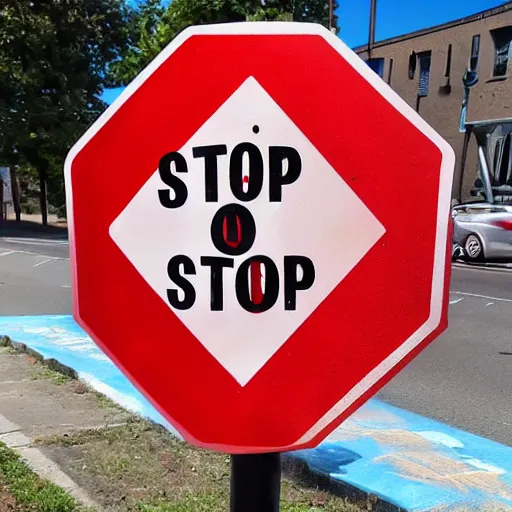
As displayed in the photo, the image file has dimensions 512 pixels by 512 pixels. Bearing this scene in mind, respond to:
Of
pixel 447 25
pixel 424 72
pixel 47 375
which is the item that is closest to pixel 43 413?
pixel 47 375

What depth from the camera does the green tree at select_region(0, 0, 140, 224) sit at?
80.2 ft

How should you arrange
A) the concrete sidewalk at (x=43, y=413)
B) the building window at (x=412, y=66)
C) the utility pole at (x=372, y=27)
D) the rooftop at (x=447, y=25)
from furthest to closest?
the building window at (x=412, y=66) < the utility pole at (x=372, y=27) < the rooftop at (x=447, y=25) < the concrete sidewalk at (x=43, y=413)

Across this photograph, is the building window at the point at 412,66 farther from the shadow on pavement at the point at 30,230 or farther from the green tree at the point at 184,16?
the shadow on pavement at the point at 30,230

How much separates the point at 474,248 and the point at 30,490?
14229 millimetres

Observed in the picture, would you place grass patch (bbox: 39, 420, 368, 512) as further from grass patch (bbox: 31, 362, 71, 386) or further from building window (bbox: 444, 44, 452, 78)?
building window (bbox: 444, 44, 452, 78)

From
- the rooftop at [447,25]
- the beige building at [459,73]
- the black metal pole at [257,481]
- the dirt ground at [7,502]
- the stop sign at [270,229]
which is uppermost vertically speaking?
the rooftop at [447,25]

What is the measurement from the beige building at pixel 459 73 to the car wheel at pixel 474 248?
4584mm

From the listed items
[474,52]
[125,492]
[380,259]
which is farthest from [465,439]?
[474,52]

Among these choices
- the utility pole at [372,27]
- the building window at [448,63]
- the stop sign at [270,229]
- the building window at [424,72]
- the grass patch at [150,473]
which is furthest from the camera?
the utility pole at [372,27]

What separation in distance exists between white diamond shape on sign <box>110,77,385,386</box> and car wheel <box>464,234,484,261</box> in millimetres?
15268

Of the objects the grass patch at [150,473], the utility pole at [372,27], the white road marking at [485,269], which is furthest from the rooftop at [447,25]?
the grass patch at [150,473]

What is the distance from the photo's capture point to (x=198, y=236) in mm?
1296

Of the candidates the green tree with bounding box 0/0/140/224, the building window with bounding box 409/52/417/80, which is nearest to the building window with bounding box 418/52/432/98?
the building window with bounding box 409/52/417/80

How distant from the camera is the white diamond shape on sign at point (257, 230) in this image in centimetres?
125
